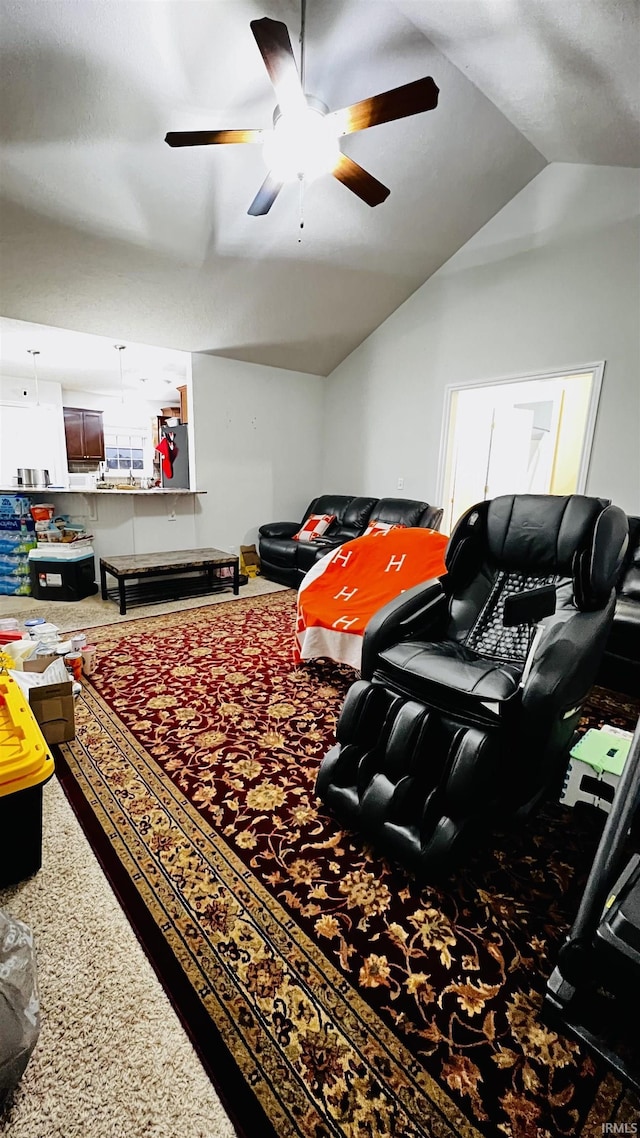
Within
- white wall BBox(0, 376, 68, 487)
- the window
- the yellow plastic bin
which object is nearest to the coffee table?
the yellow plastic bin

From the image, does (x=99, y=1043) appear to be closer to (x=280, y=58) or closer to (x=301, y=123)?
(x=280, y=58)

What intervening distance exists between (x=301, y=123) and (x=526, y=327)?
267 centimetres

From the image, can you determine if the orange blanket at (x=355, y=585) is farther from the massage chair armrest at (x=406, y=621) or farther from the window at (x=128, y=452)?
the window at (x=128, y=452)

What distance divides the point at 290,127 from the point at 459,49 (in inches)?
52.1

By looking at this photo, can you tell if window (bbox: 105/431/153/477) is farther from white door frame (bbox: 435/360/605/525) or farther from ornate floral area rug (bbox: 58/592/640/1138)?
ornate floral area rug (bbox: 58/592/640/1138)

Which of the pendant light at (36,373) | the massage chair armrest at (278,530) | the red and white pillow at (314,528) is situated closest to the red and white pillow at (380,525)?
the red and white pillow at (314,528)

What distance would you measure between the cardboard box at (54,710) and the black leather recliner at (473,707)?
118 centimetres

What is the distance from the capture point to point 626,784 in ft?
3.41

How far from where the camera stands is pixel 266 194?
8.25 ft

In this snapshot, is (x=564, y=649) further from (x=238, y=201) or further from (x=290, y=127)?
(x=238, y=201)

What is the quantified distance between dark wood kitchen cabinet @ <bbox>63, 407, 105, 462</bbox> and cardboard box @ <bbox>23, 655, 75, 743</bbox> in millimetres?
6810

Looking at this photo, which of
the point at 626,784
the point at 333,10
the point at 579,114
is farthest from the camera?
the point at 579,114

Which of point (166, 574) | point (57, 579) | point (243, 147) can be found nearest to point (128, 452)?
point (57, 579)

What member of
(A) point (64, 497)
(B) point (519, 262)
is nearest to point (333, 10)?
(B) point (519, 262)
